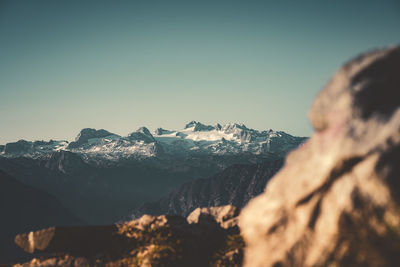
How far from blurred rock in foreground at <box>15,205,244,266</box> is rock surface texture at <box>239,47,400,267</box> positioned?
7.77 m

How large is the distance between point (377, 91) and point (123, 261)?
15.3m

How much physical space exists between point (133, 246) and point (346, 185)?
45.7ft

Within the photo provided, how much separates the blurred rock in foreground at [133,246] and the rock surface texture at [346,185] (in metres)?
7.77

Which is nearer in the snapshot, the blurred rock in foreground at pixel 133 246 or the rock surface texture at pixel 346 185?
the rock surface texture at pixel 346 185

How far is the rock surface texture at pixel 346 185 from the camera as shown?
321 inches

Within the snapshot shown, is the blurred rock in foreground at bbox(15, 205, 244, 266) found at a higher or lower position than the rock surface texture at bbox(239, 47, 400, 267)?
lower

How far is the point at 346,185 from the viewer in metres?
8.51

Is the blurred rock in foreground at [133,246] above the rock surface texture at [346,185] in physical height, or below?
below

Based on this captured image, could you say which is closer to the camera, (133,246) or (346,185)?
(346,185)

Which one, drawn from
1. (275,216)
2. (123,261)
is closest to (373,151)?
(275,216)

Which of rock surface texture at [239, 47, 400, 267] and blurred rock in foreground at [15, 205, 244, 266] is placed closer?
rock surface texture at [239, 47, 400, 267]

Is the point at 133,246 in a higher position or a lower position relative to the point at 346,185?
lower

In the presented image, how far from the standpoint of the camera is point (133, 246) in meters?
18.3

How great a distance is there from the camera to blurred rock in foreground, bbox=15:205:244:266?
55.6 ft
